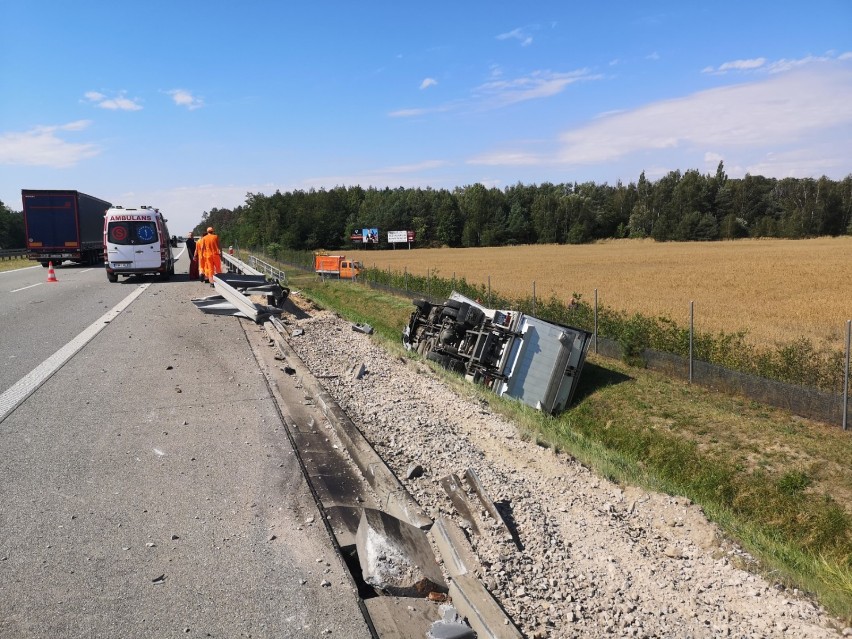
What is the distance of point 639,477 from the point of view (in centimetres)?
621

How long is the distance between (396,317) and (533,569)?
18351 mm

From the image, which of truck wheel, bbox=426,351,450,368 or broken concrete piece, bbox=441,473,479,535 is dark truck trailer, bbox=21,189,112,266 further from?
broken concrete piece, bbox=441,473,479,535

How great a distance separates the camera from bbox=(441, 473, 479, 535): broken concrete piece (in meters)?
4.46

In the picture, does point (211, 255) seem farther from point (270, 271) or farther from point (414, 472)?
point (414, 472)

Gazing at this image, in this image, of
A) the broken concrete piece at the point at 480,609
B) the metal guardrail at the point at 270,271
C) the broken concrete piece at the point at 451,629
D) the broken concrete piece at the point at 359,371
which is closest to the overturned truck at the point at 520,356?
the broken concrete piece at the point at 359,371

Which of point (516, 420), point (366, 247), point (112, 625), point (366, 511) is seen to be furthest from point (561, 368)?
point (366, 247)

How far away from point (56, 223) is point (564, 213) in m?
79.8

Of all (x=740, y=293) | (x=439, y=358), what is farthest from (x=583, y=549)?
(x=740, y=293)

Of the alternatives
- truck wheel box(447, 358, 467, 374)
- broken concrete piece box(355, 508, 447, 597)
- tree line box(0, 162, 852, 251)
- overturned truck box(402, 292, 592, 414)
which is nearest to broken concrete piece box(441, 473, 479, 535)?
broken concrete piece box(355, 508, 447, 597)

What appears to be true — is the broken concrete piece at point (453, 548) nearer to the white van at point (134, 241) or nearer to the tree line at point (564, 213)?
the white van at point (134, 241)

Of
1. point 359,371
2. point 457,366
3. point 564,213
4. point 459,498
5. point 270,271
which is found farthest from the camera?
point 564,213

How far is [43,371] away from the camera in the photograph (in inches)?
339

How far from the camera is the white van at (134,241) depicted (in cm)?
2119

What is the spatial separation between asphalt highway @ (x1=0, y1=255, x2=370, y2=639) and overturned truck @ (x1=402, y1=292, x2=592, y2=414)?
16.0 feet
